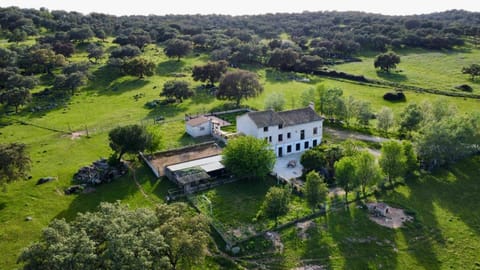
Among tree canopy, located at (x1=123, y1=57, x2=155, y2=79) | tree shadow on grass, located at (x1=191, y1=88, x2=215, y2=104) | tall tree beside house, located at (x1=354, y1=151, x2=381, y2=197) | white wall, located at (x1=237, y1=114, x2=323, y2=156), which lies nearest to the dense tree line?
tree canopy, located at (x1=123, y1=57, x2=155, y2=79)

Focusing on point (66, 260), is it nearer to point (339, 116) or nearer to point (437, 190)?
point (437, 190)

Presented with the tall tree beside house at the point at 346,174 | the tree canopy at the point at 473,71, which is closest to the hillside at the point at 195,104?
the tree canopy at the point at 473,71

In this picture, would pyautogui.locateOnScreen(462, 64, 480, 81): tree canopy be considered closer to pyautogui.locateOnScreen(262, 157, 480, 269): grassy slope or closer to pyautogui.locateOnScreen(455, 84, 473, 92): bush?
pyautogui.locateOnScreen(455, 84, 473, 92): bush

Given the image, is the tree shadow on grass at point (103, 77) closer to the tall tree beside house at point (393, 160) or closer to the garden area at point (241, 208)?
the garden area at point (241, 208)

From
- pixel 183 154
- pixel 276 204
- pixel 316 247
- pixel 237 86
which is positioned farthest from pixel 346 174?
pixel 237 86

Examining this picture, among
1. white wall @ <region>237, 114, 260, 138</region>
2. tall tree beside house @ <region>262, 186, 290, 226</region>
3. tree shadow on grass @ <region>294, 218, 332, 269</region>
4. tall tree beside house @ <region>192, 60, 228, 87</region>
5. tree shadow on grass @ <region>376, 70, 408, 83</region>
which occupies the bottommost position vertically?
tree shadow on grass @ <region>294, 218, 332, 269</region>

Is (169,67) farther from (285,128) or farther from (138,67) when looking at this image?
(285,128)
